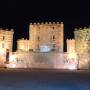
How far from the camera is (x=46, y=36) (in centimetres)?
8462

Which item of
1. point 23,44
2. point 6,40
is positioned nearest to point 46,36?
point 23,44

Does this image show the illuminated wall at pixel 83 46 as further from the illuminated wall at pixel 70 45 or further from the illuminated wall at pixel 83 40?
the illuminated wall at pixel 70 45

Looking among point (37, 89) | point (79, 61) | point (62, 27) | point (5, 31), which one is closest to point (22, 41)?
point (5, 31)

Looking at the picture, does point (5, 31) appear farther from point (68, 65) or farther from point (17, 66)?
point (68, 65)

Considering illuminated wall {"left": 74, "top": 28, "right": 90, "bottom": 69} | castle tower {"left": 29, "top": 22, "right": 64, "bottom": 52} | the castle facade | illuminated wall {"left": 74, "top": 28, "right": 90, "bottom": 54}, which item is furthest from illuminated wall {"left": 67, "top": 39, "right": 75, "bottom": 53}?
illuminated wall {"left": 74, "top": 28, "right": 90, "bottom": 69}

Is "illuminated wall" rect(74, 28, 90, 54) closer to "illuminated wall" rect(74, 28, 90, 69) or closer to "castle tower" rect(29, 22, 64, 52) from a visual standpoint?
"illuminated wall" rect(74, 28, 90, 69)

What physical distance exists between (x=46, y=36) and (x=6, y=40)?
861 cm

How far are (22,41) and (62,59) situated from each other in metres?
13.1

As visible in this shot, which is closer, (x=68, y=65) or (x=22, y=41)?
(x=68, y=65)

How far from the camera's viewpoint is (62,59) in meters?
79.2

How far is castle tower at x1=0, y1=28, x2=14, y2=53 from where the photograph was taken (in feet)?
277

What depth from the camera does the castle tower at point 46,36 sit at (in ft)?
274

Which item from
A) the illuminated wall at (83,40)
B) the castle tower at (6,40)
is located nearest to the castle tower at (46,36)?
the illuminated wall at (83,40)

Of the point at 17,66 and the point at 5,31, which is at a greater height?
the point at 5,31
